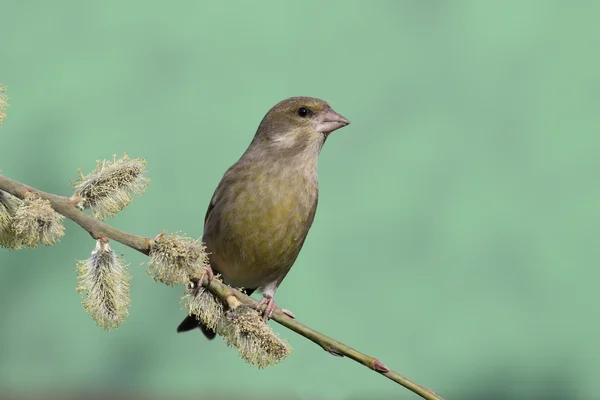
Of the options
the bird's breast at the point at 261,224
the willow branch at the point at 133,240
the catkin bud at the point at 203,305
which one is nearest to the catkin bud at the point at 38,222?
the willow branch at the point at 133,240

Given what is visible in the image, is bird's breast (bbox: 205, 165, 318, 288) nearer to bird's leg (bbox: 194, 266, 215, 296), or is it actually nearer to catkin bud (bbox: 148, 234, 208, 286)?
bird's leg (bbox: 194, 266, 215, 296)

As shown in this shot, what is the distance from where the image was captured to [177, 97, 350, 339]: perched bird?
2268mm

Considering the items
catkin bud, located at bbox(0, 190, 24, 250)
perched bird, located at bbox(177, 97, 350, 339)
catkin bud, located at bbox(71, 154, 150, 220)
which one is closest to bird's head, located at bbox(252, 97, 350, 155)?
perched bird, located at bbox(177, 97, 350, 339)

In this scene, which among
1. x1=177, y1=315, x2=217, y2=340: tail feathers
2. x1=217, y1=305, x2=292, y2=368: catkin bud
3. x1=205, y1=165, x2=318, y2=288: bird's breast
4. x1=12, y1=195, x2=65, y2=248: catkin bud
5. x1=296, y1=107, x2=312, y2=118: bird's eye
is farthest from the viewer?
x1=177, y1=315, x2=217, y2=340: tail feathers

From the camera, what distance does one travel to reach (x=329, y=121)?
2332 mm

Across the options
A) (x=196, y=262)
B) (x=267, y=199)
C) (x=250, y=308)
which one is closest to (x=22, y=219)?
(x=196, y=262)

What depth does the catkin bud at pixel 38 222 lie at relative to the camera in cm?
106

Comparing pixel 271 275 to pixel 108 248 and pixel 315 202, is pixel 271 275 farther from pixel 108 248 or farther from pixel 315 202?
pixel 108 248

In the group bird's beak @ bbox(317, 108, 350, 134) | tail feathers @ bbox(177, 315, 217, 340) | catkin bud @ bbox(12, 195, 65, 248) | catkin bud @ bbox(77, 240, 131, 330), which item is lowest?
tail feathers @ bbox(177, 315, 217, 340)

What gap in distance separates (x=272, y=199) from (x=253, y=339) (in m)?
1.01

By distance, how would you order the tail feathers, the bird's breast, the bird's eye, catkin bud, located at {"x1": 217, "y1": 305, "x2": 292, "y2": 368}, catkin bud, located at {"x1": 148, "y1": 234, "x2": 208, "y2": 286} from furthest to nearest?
the tail feathers, the bird's eye, the bird's breast, catkin bud, located at {"x1": 217, "y1": 305, "x2": 292, "y2": 368}, catkin bud, located at {"x1": 148, "y1": 234, "x2": 208, "y2": 286}

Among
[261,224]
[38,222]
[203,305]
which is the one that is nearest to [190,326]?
[261,224]

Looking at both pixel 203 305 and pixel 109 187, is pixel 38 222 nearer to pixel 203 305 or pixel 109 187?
pixel 109 187

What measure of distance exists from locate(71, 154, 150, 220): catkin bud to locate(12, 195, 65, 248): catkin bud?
0.08m
